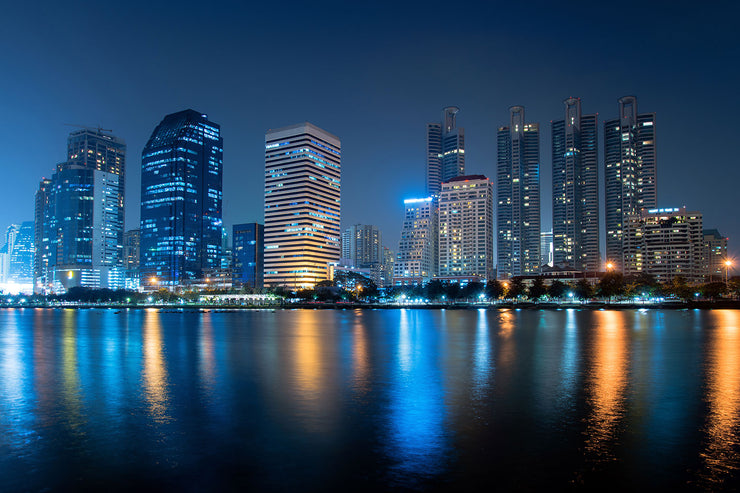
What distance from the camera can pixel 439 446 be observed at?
22.2 m

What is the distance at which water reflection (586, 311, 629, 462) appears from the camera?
2241cm

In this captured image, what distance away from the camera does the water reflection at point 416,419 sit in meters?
20.1

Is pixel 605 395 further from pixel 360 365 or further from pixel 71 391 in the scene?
pixel 71 391

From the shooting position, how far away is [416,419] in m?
27.0

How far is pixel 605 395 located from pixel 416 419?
44.0 feet

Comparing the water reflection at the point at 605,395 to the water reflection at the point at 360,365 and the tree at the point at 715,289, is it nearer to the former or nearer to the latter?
the water reflection at the point at 360,365

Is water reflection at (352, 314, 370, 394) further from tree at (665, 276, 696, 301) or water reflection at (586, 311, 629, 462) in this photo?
tree at (665, 276, 696, 301)

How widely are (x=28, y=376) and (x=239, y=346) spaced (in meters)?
24.7

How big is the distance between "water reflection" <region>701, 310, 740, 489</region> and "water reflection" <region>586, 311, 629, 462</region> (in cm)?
352

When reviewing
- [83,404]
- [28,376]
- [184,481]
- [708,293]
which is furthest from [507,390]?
[708,293]

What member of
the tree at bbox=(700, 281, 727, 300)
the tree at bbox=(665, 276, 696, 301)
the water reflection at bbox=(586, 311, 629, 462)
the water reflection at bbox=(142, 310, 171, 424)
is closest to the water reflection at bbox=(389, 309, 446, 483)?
the water reflection at bbox=(586, 311, 629, 462)

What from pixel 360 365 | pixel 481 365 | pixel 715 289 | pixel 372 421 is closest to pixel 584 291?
pixel 715 289

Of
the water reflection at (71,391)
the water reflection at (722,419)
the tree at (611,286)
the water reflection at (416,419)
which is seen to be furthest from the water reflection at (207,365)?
the tree at (611,286)

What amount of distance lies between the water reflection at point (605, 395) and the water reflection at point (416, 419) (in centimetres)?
654
